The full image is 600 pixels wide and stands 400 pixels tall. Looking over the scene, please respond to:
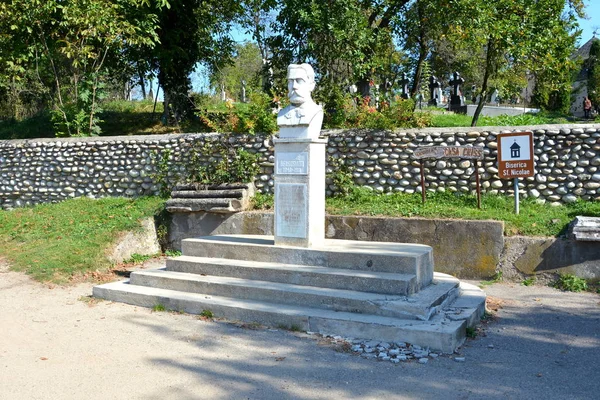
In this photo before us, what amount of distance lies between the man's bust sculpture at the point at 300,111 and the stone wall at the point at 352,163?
12.6 ft

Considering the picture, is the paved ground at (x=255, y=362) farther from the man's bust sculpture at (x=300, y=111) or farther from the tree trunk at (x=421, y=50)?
the tree trunk at (x=421, y=50)

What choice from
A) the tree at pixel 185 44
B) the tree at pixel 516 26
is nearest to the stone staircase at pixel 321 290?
the tree at pixel 516 26

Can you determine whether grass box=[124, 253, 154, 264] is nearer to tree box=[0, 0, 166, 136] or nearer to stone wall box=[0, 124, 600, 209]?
stone wall box=[0, 124, 600, 209]

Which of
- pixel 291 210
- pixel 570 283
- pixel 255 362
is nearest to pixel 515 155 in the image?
pixel 570 283

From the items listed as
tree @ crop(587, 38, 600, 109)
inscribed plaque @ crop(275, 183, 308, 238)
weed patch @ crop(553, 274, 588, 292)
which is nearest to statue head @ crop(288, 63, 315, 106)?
inscribed plaque @ crop(275, 183, 308, 238)

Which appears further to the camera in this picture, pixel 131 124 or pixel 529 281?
pixel 131 124

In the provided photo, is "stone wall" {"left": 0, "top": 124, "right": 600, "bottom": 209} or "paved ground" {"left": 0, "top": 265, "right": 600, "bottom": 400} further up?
"stone wall" {"left": 0, "top": 124, "right": 600, "bottom": 209}

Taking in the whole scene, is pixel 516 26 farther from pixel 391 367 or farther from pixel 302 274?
pixel 391 367

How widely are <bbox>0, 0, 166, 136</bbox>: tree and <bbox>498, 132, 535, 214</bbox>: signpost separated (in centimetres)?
968

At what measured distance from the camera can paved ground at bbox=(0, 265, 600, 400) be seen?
505 centimetres

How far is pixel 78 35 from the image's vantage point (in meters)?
15.2

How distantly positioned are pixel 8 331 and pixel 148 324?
1.68 metres

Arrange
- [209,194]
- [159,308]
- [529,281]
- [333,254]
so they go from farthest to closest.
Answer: [209,194], [529,281], [159,308], [333,254]

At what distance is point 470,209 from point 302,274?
419 cm
